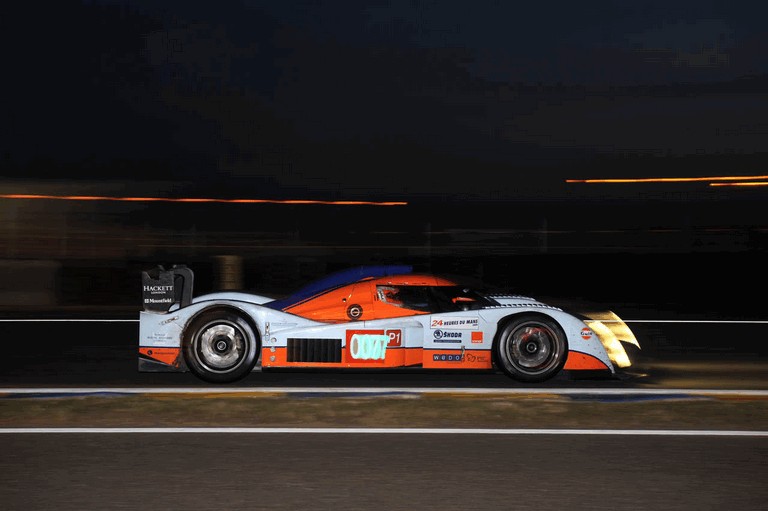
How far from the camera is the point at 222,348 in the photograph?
8.71 meters

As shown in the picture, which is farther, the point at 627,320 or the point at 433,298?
the point at 627,320

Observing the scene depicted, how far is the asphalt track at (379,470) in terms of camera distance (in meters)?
4.84

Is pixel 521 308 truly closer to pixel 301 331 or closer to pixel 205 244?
pixel 301 331

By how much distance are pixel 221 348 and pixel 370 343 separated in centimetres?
123

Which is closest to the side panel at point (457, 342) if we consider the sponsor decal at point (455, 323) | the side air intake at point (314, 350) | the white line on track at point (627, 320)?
the sponsor decal at point (455, 323)

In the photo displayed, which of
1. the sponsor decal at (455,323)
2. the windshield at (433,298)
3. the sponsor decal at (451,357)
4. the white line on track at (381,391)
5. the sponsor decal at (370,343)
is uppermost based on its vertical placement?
the windshield at (433,298)

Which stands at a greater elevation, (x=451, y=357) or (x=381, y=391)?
(x=451, y=357)

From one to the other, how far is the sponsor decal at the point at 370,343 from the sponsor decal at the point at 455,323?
12.3 inches

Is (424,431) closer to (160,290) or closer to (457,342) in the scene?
(457,342)

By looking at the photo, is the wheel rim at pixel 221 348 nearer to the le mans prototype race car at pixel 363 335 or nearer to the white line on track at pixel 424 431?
the le mans prototype race car at pixel 363 335

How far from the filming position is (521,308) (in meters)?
8.73

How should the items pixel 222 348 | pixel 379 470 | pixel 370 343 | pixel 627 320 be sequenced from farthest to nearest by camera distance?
pixel 627 320 < pixel 222 348 < pixel 370 343 < pixel 379 470

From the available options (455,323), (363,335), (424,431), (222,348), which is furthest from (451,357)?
(424,431)

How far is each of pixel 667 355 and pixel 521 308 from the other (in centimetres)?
273
